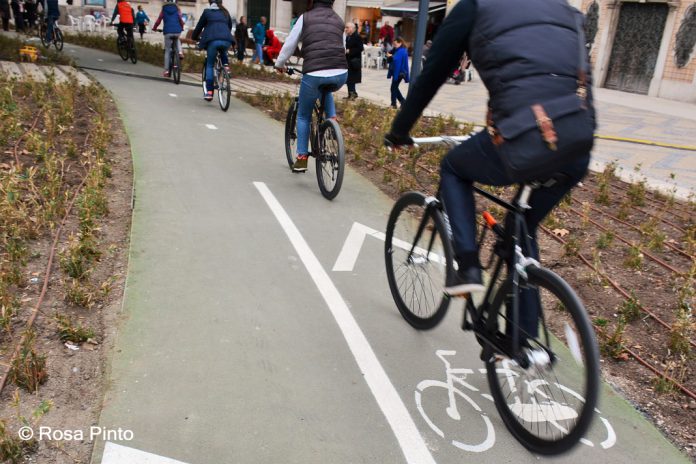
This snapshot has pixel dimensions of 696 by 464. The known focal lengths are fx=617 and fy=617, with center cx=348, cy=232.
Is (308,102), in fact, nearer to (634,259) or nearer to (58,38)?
(634,259)

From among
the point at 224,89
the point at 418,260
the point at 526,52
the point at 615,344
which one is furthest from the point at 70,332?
the point at 224,89

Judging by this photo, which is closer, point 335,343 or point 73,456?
point 73,456

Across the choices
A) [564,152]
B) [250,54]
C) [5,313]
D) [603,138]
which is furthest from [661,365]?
[250,54]

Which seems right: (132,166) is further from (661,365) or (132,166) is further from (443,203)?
(661,365)

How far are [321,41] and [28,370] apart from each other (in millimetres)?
4279

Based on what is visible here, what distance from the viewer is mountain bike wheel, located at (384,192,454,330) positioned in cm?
343

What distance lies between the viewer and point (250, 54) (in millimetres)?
25906

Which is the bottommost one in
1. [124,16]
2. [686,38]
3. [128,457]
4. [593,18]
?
[128,457]

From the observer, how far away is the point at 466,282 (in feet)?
9.66

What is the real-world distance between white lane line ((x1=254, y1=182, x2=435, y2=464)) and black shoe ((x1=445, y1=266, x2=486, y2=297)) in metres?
0.65

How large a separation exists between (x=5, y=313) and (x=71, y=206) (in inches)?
84.3

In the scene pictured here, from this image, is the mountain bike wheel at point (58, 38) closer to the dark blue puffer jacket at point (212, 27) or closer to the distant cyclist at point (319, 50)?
the dark blue puffer jacket at point (212, 27)

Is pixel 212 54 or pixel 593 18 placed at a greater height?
pixel 593 18

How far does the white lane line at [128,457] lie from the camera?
102 inches
